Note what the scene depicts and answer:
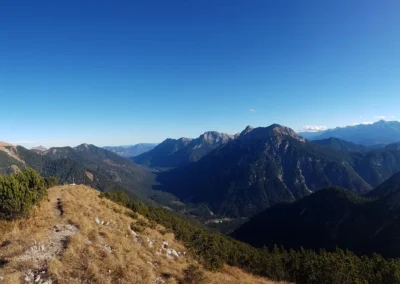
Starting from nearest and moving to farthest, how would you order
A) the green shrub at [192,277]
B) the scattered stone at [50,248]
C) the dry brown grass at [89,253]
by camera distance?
the dry brown grass at [89,253] → the scattered stone at [50,248] → the green shrub at [192,277]

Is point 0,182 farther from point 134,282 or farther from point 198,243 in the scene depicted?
point 198,243

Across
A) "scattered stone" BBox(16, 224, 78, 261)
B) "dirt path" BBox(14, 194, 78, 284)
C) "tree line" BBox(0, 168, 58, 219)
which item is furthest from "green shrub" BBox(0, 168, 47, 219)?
"scattered stone" BBox(16, 224, 78, 261)

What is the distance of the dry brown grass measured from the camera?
20.7 m

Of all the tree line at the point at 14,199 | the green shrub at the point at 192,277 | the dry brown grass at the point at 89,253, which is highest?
the tree line at the point at 14,199

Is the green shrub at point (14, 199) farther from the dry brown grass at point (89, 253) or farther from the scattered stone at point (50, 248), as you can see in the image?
the scattered stone at point (50, 248)

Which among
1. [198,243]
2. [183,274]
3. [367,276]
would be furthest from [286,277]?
[183,274]

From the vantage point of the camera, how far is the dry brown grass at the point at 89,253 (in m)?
20.7

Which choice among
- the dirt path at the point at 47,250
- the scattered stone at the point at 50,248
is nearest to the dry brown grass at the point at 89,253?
the dirt path at the point at 47,250

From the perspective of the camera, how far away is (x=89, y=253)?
2453cm

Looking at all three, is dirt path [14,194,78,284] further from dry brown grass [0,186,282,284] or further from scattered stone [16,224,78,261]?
dry brown grass [0,186,282,284]

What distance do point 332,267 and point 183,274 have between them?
44707 millimetres

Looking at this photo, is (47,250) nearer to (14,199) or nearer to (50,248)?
(50,248)

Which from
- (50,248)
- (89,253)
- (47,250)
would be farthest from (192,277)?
(47,250)

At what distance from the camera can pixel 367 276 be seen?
6612 cm
